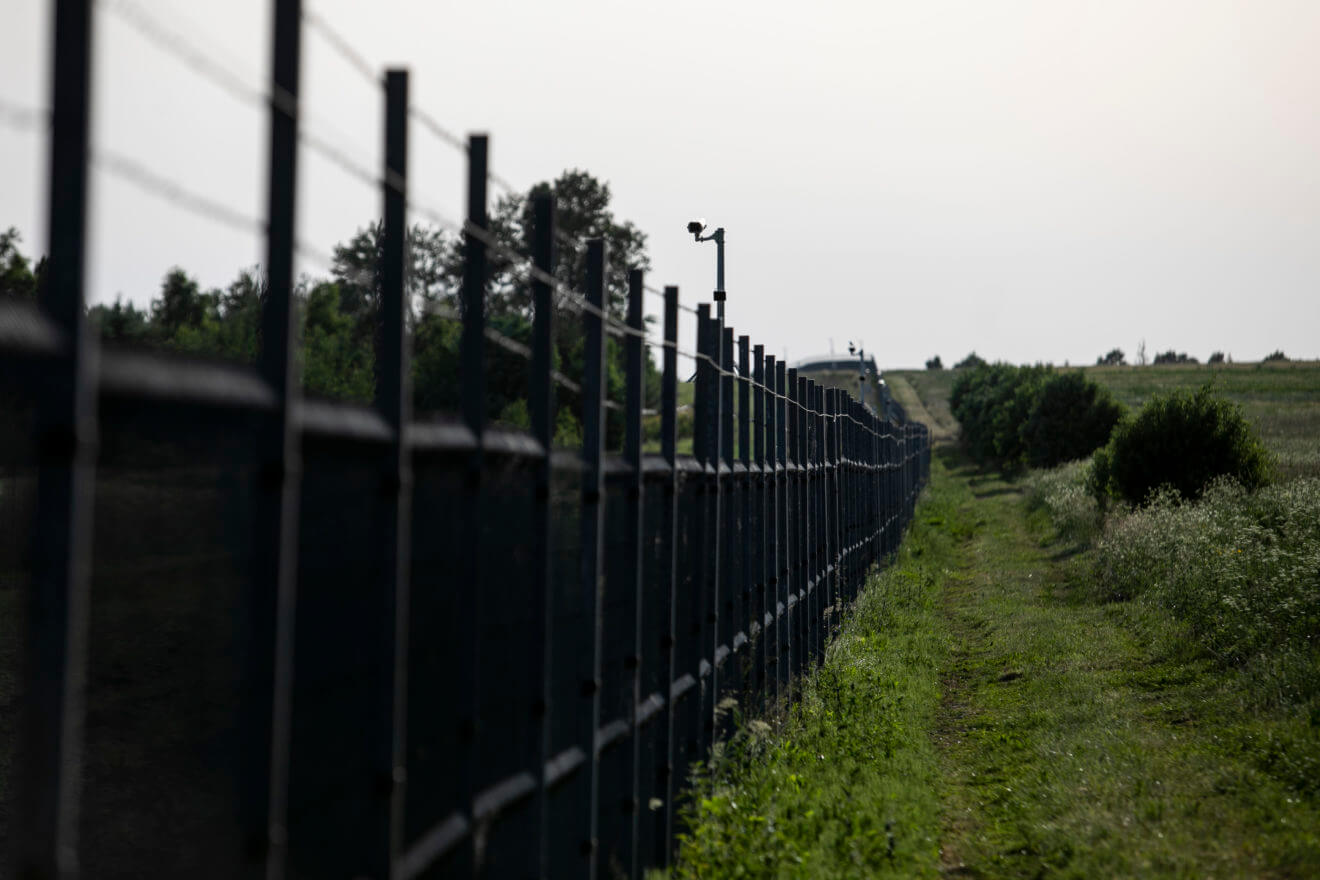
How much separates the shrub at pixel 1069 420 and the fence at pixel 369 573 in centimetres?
5134

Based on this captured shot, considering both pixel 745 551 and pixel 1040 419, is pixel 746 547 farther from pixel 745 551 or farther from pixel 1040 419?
pixel 1040 419

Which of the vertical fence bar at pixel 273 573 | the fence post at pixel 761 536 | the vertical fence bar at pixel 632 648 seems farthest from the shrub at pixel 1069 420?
the vertical fence bar at pixel 273 573

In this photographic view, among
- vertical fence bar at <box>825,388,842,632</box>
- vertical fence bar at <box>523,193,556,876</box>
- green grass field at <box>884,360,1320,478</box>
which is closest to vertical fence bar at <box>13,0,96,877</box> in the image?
vertical fence bar at <box>523,193,556,876</box>

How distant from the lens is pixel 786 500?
10570 millimetres

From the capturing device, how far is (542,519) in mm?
4391

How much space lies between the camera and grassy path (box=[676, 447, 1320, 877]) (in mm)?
6867

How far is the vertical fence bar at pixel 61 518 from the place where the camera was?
6.24ft

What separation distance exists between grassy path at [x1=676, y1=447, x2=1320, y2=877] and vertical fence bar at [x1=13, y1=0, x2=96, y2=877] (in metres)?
4.74

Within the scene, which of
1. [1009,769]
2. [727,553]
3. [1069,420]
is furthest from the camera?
[1069,420]

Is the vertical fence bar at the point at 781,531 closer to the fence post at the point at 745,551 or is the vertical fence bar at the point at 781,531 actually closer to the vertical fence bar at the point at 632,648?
the fence post at the point at 745,551

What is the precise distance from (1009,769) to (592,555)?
562 centimetres

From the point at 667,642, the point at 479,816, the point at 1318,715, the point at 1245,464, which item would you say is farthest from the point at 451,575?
the point at 1245,464

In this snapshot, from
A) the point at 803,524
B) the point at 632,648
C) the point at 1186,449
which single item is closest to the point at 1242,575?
the point at 803,524

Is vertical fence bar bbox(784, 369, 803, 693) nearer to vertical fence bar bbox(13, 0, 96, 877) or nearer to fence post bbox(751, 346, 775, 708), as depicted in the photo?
fence post bbox(751, 346, 775, 708)
